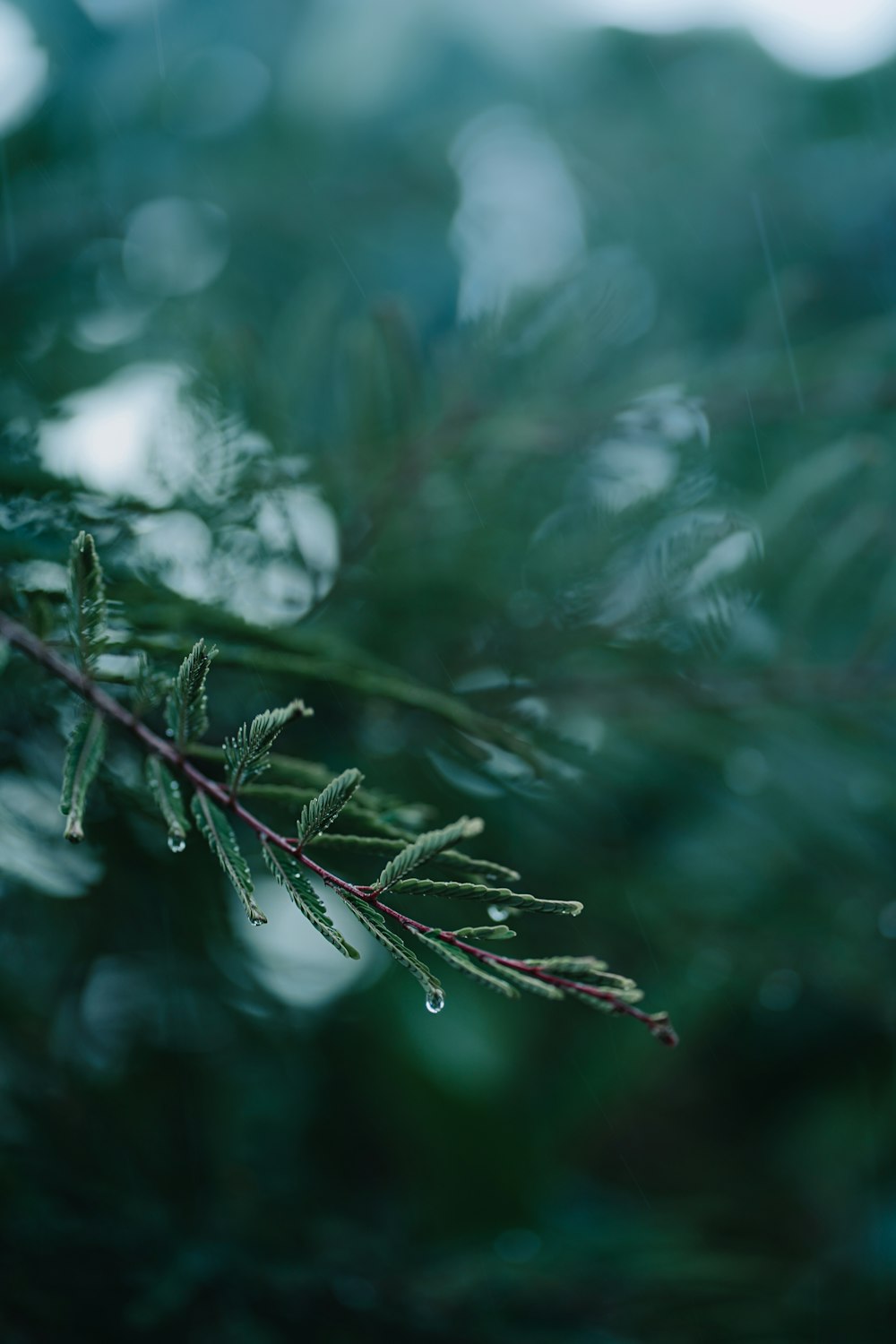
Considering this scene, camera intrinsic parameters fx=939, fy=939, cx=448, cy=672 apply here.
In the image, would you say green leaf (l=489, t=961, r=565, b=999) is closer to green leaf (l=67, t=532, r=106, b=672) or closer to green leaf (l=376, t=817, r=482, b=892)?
green leaf (l=376, t=817, r=482, b=892)

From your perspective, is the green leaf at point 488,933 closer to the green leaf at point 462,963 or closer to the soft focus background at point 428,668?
the green leaf at point 462,963

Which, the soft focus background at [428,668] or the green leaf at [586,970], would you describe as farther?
the soft focus background at [428,668]

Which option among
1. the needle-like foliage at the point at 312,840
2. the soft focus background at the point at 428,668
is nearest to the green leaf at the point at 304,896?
the needle-like foliage at the point at 312,840

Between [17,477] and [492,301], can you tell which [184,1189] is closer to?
[17,477]

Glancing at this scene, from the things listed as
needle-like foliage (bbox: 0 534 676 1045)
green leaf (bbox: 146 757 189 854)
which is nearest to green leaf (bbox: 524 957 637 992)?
needle-like foliage (bbox: 0 534 676 1045)

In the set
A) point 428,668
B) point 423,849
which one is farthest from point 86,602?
point 428,668

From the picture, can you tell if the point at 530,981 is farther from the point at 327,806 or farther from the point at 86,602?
the point at 86,602

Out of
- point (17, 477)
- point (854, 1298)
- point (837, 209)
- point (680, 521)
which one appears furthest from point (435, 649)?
point (837, 209)
